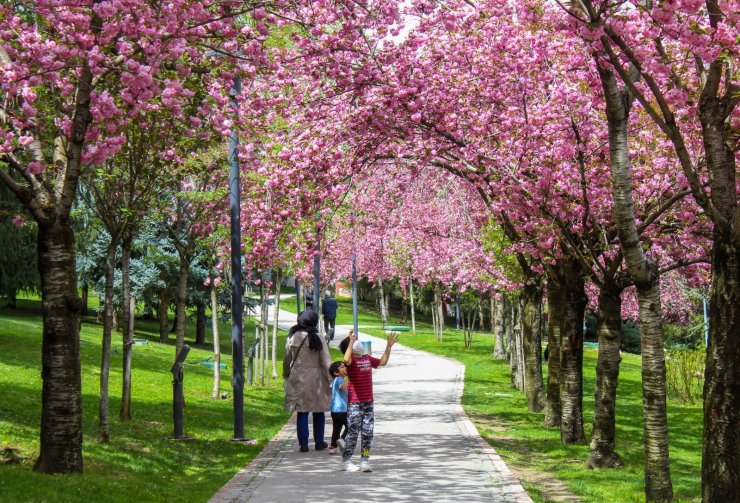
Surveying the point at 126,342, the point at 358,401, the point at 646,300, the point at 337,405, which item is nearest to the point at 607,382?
the point at 646,300

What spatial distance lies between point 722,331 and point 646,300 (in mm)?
1538

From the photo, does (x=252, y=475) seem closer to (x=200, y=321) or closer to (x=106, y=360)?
(x=106, y=360)

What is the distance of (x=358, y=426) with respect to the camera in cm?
1106

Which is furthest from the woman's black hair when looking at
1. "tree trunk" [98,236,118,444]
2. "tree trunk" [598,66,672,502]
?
"tree trunk" [598,66,672,502]

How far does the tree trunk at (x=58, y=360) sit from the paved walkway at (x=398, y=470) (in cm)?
168

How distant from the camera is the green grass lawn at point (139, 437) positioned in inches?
358

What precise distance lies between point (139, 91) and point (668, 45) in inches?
282

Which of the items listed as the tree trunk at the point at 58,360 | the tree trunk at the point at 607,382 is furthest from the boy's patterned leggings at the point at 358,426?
the tree trunk at the point at 607,382

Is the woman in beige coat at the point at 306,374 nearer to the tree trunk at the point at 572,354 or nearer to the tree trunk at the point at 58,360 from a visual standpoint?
the tree trunk at the point at 58,360

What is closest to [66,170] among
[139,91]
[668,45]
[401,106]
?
[139,91]

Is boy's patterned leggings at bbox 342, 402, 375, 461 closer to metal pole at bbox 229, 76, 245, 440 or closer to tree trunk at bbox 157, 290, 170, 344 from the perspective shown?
metal pole at bbox 229, 76, 245, 440

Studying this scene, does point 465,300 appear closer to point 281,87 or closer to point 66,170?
point 281,87

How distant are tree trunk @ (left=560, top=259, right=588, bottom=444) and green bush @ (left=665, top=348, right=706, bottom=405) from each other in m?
11.7

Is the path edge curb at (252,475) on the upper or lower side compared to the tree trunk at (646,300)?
lower
